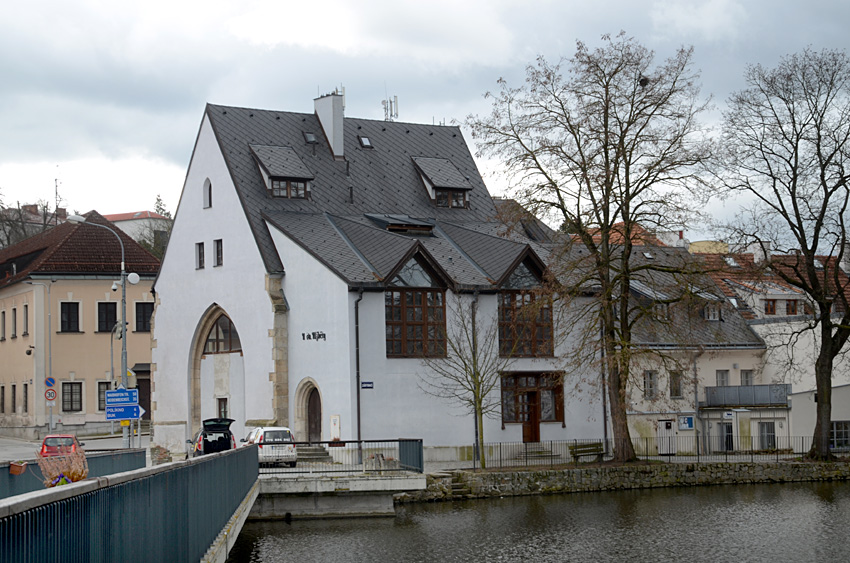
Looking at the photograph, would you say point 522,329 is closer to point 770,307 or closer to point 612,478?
point 612,478

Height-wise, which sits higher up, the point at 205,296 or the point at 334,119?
the point at 334,119

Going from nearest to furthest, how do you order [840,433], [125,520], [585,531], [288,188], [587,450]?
1. [125,520]
2. [585,531]
3. [587,450]
4. [840,433]
5. [288,188]

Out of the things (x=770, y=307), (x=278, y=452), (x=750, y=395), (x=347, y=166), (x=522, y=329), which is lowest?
(x=278, y=452)

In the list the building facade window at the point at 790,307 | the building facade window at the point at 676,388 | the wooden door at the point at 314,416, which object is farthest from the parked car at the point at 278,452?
the building facade window at the point at 790,307

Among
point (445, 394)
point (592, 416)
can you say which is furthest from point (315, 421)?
point (592, 416)

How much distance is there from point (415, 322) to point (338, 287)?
10.7 feet

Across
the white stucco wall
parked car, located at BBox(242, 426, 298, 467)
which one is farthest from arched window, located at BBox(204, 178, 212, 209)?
parked car, located at BBox(242, 426, 298, 467)

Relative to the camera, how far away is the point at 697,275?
127ft

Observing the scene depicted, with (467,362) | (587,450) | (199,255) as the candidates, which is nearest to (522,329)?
(467,362)

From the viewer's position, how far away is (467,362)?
4253 centimetres

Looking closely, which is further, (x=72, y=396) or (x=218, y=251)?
(x=72, y=396)

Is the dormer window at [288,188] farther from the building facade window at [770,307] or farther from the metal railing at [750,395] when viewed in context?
the building facade window at [770,307]

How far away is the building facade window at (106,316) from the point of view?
64.6 metres

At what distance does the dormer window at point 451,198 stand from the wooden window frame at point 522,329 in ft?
31.5
